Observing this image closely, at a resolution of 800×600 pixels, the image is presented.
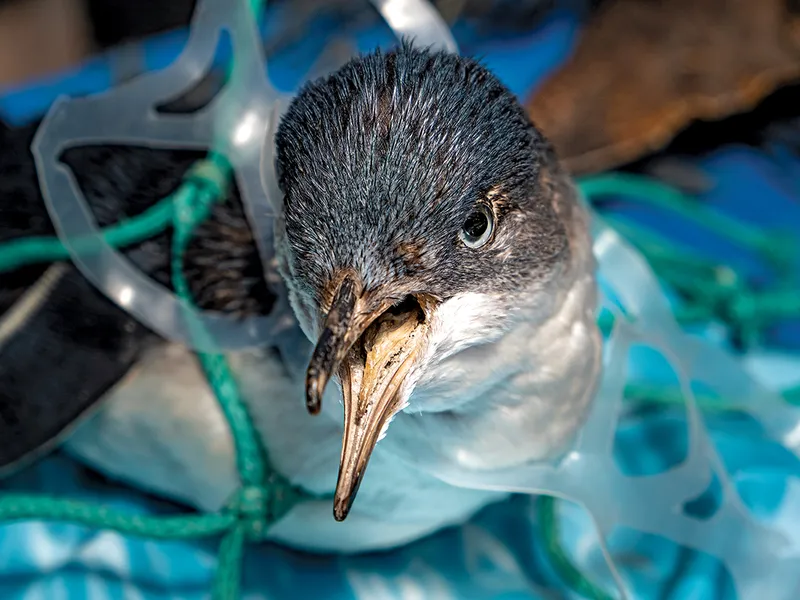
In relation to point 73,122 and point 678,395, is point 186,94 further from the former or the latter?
point 678,395

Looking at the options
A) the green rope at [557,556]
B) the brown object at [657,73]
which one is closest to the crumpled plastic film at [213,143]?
the green rope at [557,556]

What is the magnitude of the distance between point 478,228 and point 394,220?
0.07 m

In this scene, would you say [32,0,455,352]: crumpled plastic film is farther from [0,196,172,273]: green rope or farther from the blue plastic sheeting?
the blue plastic sheeting

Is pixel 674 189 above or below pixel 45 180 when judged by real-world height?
below

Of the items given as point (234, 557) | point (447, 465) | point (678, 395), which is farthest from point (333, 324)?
point (678, 395)

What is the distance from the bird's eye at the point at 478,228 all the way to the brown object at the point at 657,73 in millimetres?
784

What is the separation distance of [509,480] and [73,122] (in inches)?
21.0

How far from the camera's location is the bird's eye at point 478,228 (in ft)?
1.89

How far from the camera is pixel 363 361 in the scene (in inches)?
22.3

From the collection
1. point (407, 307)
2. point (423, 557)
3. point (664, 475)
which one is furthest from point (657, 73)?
point (407, 307)

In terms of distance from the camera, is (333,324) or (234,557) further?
(234,557)

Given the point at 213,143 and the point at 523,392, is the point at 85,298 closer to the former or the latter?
the point at 213,143

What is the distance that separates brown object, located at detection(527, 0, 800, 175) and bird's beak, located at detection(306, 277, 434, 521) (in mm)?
838

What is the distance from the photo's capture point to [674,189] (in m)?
1.42
